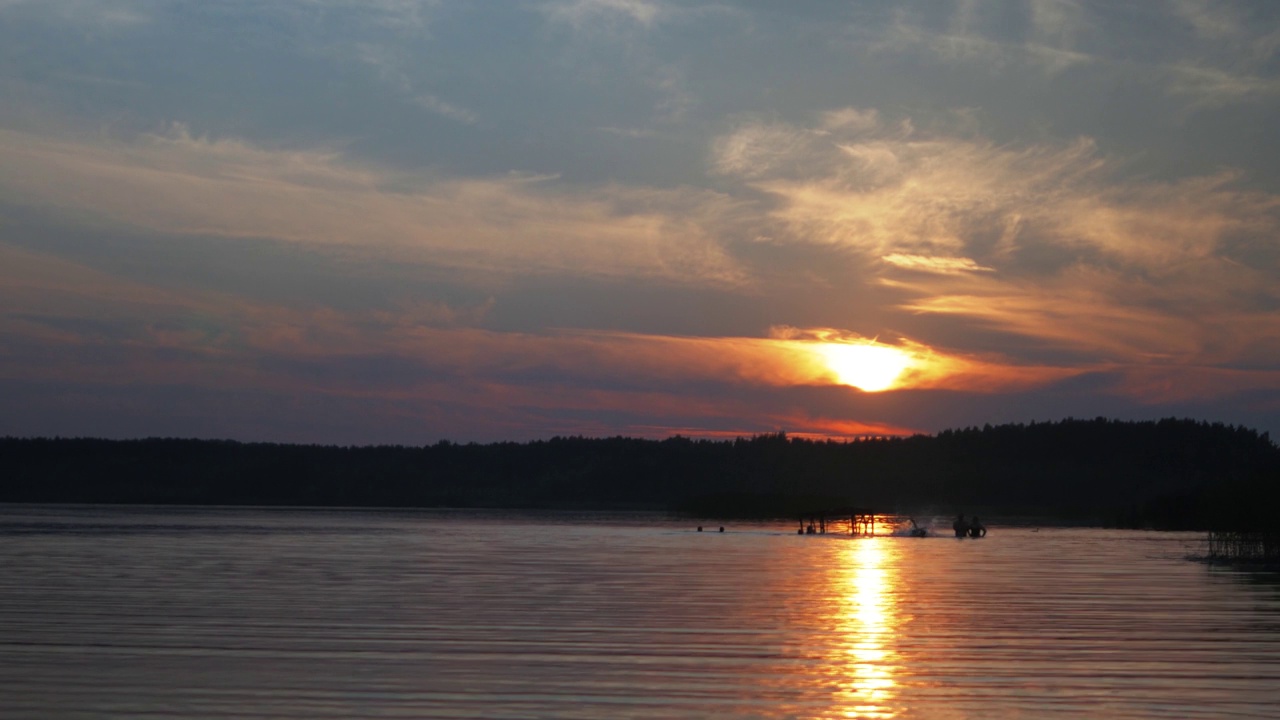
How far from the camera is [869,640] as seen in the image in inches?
930

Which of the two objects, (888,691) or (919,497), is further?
(919,497)

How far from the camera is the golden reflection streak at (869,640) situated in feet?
55.5

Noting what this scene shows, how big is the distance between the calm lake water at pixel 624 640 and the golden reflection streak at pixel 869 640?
0.31ft

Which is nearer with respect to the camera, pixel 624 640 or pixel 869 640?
pixel 624 640

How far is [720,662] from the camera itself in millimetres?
20531

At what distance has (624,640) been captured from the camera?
2297 centimetres

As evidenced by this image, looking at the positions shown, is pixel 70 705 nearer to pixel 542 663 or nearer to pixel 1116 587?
pixel 542 663

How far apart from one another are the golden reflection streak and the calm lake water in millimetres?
94

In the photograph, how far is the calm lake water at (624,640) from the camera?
16.8 meters

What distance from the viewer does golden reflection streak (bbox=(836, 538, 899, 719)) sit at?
16.9 meters

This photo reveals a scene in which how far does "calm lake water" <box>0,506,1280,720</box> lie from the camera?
1683 centimetres

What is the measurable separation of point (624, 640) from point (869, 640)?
4.32m

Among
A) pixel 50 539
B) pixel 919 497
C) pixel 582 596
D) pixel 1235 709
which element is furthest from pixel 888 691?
pixel 919 497

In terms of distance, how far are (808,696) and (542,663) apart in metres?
4.58
